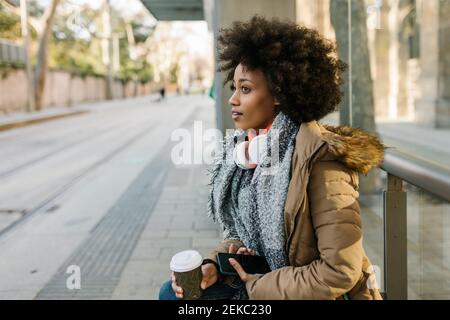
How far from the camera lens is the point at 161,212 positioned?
262 inches

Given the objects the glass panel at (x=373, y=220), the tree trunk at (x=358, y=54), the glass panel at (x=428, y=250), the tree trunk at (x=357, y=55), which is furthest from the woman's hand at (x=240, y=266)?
the tree trunk at (x=358, y=54)

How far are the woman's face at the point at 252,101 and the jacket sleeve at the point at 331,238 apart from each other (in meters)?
0.36

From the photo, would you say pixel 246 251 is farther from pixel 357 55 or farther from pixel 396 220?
pixel 357 55

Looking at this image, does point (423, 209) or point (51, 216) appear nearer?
point (423, 209)

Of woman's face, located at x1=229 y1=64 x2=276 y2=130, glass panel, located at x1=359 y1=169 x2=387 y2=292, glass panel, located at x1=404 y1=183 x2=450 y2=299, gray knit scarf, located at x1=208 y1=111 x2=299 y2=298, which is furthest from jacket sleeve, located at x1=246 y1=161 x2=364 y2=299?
glass panel, located at x1=359 y1=169 x2=387 y2=292

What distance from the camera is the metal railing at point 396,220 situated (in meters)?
2.19

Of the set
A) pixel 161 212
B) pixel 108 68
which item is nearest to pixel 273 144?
pixel 161 212

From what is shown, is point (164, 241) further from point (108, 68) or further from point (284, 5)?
point (108, 68)

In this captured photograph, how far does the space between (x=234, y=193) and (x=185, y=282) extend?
391 millimetres

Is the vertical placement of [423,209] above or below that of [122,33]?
below

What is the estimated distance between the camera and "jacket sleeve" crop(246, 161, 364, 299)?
166 centimetres

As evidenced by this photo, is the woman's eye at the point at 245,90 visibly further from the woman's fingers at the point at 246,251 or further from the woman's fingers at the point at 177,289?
the woman's fingers at the point at 177,289

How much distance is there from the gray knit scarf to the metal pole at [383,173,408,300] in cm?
72
